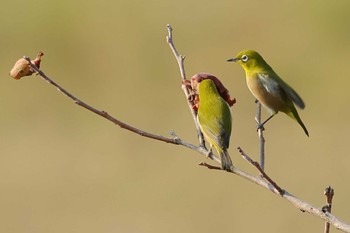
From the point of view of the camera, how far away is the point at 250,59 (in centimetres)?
433

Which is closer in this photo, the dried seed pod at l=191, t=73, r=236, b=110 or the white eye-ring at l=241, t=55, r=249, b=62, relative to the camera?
the dried seed pod at l=191, t=73, r=236, b=110

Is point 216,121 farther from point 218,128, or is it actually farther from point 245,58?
point 245,58

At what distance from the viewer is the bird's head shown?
4.11 metres

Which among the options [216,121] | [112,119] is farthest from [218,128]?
[112,119]

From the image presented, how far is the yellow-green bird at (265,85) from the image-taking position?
421cm

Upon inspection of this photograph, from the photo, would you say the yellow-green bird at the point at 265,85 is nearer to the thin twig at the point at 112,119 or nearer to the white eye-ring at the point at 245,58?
the white eye-ring at the point at 245,58

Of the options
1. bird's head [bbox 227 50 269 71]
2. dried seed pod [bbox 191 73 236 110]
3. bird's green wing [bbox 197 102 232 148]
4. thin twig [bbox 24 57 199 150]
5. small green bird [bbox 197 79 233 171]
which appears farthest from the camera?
bird's head [bbox 227 50 269 71]

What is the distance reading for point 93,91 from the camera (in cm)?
1967

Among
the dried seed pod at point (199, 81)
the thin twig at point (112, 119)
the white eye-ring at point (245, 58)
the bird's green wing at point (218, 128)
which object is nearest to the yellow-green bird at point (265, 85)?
the white eye-ring at point (245, 58)

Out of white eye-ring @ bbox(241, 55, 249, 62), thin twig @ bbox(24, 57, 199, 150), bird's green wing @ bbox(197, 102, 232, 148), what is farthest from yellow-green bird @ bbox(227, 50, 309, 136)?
thin twig @ bbox(24, 57, 199, 150)

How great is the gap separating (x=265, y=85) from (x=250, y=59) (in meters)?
0.13

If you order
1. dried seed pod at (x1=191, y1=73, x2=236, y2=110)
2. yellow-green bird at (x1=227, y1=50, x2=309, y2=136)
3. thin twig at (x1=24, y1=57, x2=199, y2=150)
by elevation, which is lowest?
thin twig at (x1=24, y1=57, x2=199, y2=150)

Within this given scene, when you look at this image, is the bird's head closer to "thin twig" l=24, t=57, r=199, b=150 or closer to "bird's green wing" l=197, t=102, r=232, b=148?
"bird's green wing" l=197, t=102, r=232, b=148

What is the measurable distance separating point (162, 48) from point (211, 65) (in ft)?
5.47
